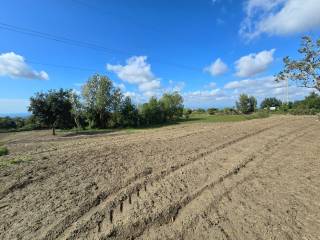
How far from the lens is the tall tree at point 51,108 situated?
2533cm

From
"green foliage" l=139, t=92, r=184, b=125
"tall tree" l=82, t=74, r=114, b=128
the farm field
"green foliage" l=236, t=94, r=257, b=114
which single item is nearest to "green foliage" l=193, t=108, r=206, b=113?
"green foliage" l=236, t=94, r=257, b=114

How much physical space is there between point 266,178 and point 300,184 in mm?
806

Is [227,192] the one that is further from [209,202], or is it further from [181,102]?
[181,102]

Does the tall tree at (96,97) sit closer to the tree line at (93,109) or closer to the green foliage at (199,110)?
the tree line at (93,109)

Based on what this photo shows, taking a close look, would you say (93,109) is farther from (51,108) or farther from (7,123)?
(7,123)

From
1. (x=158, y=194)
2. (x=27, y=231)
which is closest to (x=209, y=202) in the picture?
(x=158, y=194)

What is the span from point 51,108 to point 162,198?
24709mm

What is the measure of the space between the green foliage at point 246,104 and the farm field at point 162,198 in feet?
238

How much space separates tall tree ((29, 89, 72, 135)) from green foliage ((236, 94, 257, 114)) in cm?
6334

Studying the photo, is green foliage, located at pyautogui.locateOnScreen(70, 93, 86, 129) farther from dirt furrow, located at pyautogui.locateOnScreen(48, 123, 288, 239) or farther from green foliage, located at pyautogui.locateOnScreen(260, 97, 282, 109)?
green foliage, located at pyautogui.locateOnScreen(260, 97, 282, 109)

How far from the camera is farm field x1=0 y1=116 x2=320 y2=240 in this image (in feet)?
12.3

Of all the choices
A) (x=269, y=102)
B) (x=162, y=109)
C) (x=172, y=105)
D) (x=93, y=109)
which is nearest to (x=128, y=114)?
(x=93, y=109)

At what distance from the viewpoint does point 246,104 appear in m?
77.2

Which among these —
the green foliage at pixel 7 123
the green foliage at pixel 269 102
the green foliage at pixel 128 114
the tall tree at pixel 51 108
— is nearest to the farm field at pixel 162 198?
the tall tree at pixel 51 108
